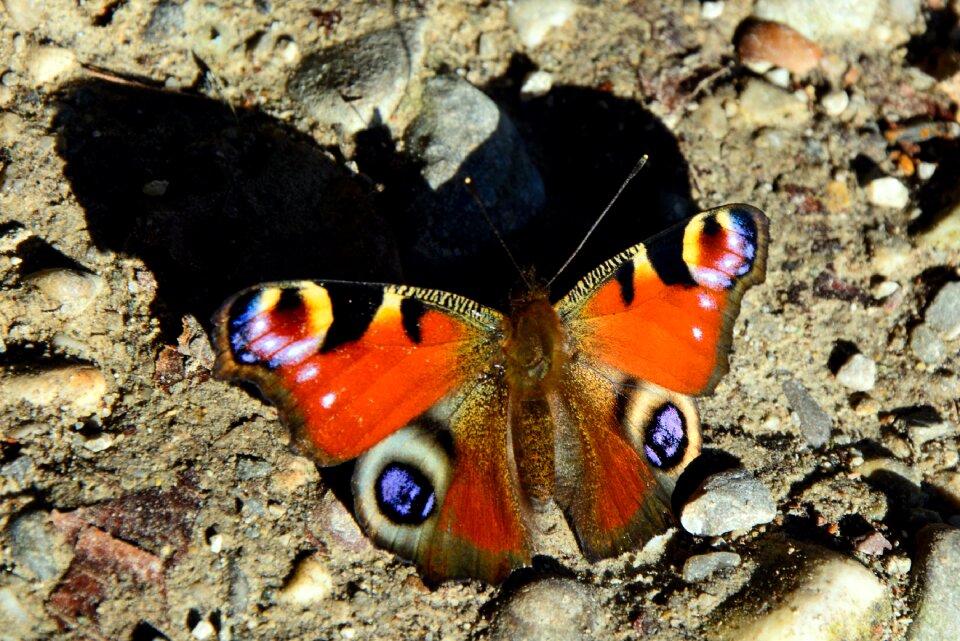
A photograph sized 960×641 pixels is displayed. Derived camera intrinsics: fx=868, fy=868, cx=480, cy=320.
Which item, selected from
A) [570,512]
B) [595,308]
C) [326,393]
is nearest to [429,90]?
[595,308]

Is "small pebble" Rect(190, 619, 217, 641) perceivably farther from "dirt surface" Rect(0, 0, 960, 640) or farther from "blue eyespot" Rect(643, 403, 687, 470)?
"blue eyespot" Rect(643, 403, 687, 470)

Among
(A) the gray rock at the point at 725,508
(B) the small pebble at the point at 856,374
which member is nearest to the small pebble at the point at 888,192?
(B) the small pebble at the point at 856,374

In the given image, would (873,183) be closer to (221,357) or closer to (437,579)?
(437,579)

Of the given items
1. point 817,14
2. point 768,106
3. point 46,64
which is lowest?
point 768,106

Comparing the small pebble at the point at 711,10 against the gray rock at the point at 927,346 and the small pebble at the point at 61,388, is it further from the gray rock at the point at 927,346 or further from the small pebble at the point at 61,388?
the small pebble at the point at 61,388

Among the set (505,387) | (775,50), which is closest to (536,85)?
(775,50)

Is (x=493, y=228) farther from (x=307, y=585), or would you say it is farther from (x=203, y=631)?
(x=203, y=631)

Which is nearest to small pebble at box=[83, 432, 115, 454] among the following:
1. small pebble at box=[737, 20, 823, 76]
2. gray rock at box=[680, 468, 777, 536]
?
gray rock at box=[680, 468, 777, 536]
